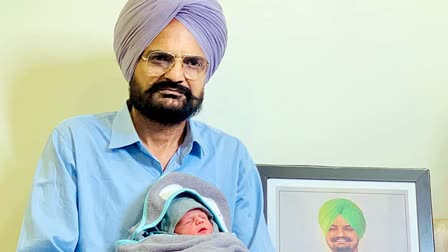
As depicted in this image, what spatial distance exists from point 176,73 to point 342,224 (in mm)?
489

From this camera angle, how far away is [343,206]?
1269mm

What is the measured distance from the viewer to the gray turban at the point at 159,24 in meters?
1.10

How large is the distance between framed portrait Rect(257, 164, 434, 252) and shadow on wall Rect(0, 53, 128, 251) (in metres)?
0.43

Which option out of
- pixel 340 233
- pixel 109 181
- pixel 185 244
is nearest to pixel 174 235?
pixel 185 244

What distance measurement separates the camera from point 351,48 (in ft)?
4.75

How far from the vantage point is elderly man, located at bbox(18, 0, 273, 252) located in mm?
1048

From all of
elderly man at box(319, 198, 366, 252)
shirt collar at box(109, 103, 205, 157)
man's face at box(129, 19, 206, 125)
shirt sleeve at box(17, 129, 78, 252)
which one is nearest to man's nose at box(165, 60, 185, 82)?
man's face at box(129, 19, 206, 125)

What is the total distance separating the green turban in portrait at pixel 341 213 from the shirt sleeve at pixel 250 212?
0.15 metres

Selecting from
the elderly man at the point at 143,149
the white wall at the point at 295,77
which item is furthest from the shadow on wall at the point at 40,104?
the elderly man at the point at 143,149

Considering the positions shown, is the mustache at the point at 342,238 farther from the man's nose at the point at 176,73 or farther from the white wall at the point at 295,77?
the man's nose at the point at 176,73

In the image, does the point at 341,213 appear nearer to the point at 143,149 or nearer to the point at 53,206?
the point at 143,149

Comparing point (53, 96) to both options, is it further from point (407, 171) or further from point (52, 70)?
point (407, 171)

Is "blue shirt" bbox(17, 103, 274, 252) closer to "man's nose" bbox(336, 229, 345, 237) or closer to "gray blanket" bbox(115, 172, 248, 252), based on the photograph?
"gray blanket" bbox(115, 172, 248, 252)

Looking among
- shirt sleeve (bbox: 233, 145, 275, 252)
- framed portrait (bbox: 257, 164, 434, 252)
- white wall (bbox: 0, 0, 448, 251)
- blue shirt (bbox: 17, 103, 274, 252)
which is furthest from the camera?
white wall (bbox: 0, 0, 448, 251)
